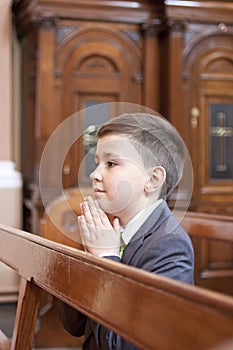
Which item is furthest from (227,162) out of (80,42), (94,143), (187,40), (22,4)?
(94,143)

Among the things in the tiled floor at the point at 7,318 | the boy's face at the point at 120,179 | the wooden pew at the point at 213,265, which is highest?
the boy's face at the point at 120,179

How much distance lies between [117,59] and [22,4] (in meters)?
0.82

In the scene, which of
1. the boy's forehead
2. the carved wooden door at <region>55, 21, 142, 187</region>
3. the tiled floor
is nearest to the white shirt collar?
the boy's forehead

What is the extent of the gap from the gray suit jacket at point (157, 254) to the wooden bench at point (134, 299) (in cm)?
16

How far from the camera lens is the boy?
1.83m

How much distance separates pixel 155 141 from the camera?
1.84 metres

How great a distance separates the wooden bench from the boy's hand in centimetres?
9

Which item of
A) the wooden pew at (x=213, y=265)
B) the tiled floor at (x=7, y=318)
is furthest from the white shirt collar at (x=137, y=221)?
the wooden pew at (x=213, y=265)

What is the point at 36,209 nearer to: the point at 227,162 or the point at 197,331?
the point at 227,162

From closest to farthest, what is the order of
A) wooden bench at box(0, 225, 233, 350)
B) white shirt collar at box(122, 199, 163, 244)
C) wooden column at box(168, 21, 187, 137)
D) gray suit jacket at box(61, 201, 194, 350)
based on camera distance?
1. wooden bench at box(0, 225, 233, 350)
2. gray suit jacket at box(61, 201, 194, 350)
3. white shirt collar at box(122, 199, 163, 244)
4. wooden column at box(168, 21, 187, 137)

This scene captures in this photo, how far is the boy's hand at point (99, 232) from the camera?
1836mm

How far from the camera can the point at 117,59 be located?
5379 mm

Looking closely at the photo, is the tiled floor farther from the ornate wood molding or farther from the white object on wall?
the ornate wood molding

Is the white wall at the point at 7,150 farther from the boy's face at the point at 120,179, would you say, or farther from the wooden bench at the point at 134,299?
the boy's face at the point at 120,179
